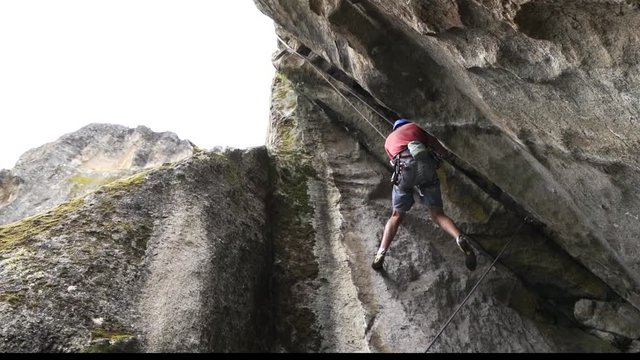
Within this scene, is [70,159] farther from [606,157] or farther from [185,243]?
[606,157]

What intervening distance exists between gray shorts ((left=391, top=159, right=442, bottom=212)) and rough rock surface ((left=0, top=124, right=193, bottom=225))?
35.4ft

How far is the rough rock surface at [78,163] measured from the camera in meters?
17.7

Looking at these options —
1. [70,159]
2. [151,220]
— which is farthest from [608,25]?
[70,159]

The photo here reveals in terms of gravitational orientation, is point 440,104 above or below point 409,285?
above

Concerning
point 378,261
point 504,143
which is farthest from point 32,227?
point 504,143

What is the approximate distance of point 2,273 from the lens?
6.40 metres

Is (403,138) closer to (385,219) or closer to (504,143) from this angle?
(385,219)

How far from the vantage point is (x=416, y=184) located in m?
8.98

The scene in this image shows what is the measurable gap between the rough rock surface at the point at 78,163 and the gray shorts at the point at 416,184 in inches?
425

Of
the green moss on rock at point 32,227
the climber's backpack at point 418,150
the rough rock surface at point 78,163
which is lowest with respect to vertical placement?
the rough rock surface at point 78,163

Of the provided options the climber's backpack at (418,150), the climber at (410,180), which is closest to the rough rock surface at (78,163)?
the climber at (410,180)

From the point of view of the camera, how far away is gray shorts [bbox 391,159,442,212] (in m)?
8.88

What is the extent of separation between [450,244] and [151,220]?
6.04 metres

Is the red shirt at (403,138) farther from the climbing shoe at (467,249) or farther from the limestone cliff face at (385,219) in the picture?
the climbing shoe at (467,249)
